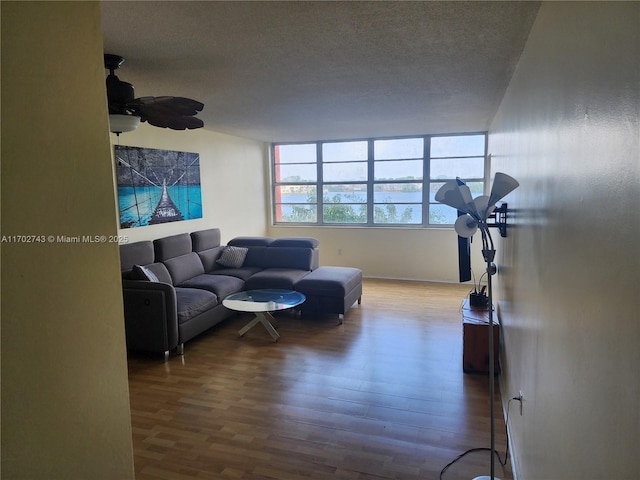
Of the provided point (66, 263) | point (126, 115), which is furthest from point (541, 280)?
point (126, 115)

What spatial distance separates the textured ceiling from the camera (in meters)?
1.91

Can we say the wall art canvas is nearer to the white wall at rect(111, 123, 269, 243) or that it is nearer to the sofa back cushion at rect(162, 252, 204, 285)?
the white wall at rect(111, 123, 269, 243)

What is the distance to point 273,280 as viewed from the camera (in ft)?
16.1

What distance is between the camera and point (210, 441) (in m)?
2.47

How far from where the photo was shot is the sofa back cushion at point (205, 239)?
526 centimetres

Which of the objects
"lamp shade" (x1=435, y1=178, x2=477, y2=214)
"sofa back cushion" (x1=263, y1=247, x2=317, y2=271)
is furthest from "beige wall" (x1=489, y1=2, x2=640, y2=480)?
"sofa back cushion" (x1=263, y1=247, x2=317, y2=271)

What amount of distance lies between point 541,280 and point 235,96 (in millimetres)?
2994

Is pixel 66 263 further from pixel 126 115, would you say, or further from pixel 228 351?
pixel 228 351

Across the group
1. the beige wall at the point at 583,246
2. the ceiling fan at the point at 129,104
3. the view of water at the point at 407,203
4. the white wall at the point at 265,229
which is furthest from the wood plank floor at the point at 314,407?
the view of water at the point at 407,203

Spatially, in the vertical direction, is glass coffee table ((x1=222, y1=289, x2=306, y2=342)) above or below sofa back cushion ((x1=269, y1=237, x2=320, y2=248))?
below

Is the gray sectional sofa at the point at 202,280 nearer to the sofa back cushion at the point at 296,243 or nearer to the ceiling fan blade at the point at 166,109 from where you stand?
the sofa back cushion at the point at 296,243

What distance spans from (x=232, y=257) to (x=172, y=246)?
93 cm

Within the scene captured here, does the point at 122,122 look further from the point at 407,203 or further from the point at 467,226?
the point at 407,203

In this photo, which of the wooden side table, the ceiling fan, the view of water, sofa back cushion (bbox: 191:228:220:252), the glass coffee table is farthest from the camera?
the view of water
